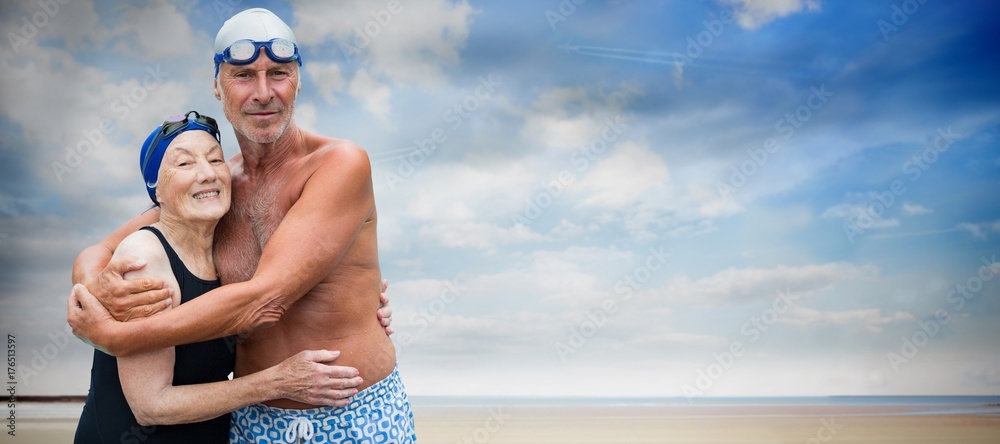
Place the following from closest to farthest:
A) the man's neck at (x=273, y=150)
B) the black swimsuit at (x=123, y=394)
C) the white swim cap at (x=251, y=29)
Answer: the black swimsuit at (x=123, y=394) → the white swim cap at (x=251, y=29) → the man's neck at (x=273, y=150)

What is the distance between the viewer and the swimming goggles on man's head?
3771mm

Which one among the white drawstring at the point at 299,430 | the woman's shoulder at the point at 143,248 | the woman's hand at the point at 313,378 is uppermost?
the woman's shoulder at the point at 143,248

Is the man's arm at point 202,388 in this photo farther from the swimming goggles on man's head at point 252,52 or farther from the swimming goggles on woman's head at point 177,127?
the swimming goggles on man's head at point 252,52

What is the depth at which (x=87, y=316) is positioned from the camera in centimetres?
338

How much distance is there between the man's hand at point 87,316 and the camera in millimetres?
3340

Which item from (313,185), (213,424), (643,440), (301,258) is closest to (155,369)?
(213,424)

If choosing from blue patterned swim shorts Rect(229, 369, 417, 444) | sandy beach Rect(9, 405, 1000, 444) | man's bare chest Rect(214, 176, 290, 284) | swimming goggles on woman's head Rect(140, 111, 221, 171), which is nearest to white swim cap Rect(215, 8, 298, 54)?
swimming goggles on woman's head Rect(140, 111, 221, 171)

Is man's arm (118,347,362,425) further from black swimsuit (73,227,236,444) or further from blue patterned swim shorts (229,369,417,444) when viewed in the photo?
blue patterned swim shorts (229,369,417,444)

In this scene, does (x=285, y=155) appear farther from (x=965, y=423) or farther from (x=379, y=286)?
(x=965, y=423)

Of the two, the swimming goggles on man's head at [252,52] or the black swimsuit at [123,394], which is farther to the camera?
the swimming goggles on man's head at [252,52]

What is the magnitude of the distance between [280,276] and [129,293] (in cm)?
66

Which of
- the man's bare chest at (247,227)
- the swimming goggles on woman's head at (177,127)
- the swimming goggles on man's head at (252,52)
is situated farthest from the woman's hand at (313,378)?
the swimming goggles on man's head at (252,52)

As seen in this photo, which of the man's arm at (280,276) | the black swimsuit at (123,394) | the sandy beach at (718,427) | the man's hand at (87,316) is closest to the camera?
the man's arm at (280,276)

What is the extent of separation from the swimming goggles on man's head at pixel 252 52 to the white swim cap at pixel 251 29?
1.0 inches
